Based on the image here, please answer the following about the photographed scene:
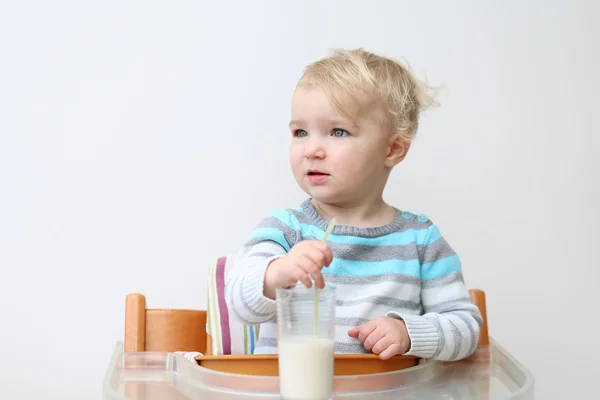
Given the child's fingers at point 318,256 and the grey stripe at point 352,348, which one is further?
the grey stripe at point 352,348

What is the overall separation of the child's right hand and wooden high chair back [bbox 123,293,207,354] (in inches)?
16.7

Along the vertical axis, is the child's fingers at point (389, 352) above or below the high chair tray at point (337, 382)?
above

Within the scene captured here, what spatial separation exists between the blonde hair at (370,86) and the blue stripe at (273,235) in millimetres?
230

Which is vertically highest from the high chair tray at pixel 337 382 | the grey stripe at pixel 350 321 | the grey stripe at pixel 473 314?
the grey stripe at pixel 473 314

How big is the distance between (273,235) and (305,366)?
0.39 meters

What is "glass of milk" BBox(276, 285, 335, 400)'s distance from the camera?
116cm

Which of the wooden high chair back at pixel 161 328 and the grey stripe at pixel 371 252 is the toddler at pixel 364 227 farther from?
the wooden high chair back at pixel 161 328

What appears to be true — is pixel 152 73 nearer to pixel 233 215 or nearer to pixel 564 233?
pixel 233 215

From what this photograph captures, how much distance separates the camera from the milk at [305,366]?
3.83 feet

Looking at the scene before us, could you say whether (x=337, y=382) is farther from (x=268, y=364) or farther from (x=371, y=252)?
(x=371, y=252)

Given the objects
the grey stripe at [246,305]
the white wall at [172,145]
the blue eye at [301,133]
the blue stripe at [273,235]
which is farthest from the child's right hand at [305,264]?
the white wall at [172,145]

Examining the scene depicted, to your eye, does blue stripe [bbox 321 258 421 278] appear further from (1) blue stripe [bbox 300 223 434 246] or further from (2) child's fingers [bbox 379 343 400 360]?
(2) child's fingers [bbox 379 343 400 360]

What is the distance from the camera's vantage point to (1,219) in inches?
86.6

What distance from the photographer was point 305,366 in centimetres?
117
